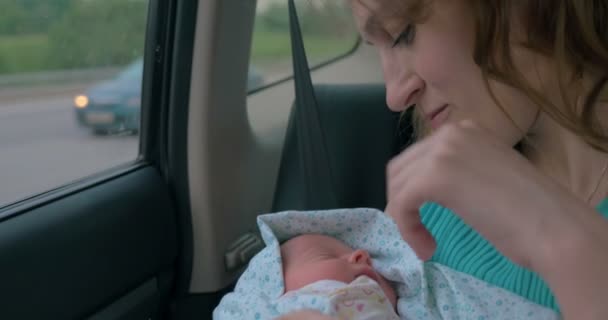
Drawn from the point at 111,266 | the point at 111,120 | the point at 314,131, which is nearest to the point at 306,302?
the point at 111,266

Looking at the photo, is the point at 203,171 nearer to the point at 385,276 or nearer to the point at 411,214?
the point at 385,276

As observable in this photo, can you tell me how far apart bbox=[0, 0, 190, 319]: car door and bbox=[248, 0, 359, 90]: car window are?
0.89 ft

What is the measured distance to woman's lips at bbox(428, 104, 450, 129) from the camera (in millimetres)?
913

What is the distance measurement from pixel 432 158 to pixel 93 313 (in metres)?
0.96

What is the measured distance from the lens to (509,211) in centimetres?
58

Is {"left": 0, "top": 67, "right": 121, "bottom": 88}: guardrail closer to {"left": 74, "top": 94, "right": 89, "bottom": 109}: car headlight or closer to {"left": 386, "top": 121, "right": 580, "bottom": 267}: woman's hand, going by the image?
{"left": 74, "top": 94, "right": 89, "bottom": 109}: car headlight

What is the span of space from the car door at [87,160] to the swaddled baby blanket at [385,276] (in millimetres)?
277

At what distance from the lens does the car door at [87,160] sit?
3.95 feet

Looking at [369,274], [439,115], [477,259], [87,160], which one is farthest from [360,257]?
[87,160]

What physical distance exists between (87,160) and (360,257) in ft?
2.15

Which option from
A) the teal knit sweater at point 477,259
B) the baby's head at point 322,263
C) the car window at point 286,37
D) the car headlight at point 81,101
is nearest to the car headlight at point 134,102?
the car headlight at point 81,101

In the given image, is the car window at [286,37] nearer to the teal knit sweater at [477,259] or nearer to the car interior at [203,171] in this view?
the car interior at [203,171]

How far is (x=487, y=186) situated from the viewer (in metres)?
0.58

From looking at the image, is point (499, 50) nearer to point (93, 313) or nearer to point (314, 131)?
point (314, 131)
